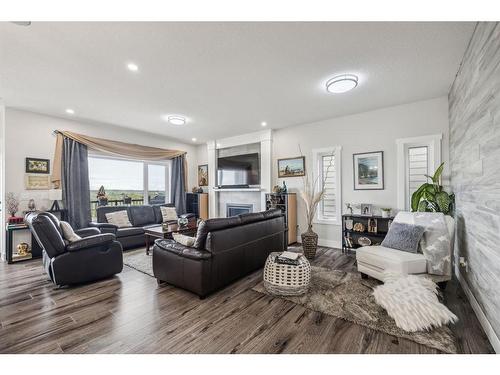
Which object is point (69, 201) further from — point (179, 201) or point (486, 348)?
point (486, 348)

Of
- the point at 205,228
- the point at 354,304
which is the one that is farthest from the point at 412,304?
the point at 205,228

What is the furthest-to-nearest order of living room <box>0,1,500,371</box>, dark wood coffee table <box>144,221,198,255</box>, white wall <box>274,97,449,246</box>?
1. dark wood coffee table <box>144,221,198,255</box>
2. white wall <box>274,97,449,246</box>
3. living room <box>0,1,500,371</box>

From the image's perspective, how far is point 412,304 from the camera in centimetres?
194

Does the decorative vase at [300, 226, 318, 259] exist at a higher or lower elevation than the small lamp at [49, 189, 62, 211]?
lower

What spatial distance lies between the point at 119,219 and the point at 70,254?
6.79 ft

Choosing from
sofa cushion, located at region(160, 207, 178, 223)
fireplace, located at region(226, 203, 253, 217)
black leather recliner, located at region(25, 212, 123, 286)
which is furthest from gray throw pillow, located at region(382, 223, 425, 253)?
sofa cushion, located at region(160, 207, 178, 223)

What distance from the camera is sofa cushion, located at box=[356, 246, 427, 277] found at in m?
2.48

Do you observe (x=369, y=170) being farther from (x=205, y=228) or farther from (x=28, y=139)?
(x=28, y=139)

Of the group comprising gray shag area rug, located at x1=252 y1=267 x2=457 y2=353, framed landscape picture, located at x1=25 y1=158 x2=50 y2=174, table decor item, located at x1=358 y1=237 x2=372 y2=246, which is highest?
framed landscape picture, located at x1=25 y1=158 x2=50 y2=174

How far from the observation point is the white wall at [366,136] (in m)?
3.60

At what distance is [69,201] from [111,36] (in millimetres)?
3686

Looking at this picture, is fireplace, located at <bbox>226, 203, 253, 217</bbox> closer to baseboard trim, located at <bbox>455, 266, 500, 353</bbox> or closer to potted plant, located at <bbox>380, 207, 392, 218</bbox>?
potted plant, located at <bbox>380, 207, 392, 218</bbox>

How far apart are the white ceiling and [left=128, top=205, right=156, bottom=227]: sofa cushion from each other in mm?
2119

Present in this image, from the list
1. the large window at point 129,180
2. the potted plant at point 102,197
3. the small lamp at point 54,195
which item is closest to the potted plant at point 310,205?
the large window at point 129,180
